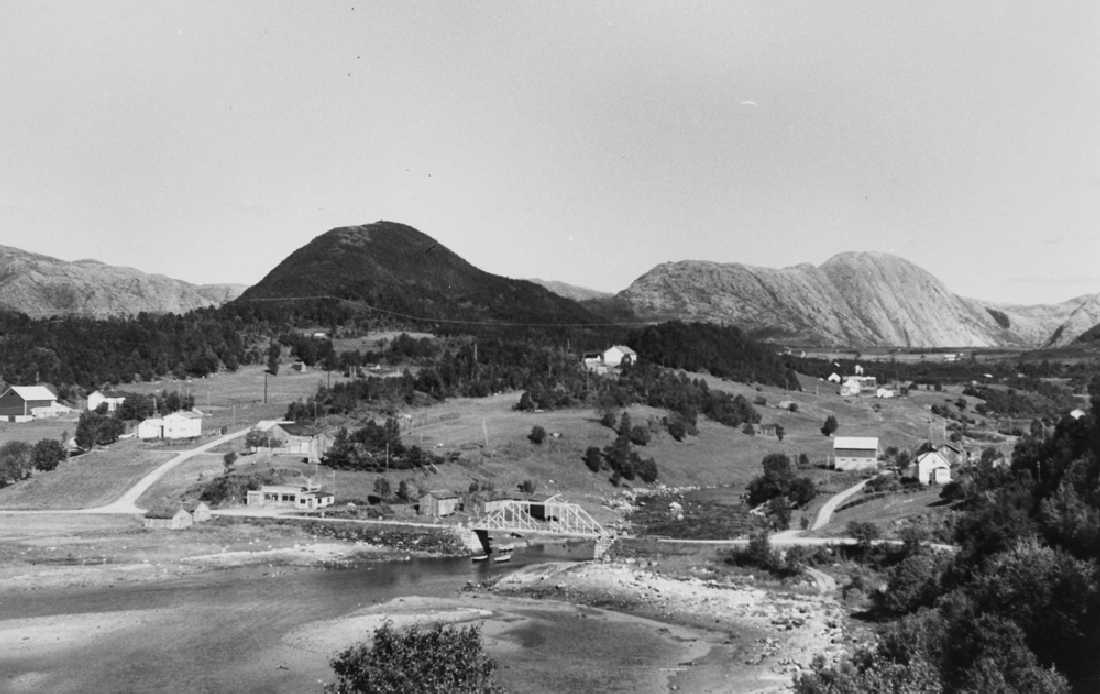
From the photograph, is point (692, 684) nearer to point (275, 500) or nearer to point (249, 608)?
point (249, 608)

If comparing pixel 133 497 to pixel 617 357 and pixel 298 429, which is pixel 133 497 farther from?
pixel 617 357

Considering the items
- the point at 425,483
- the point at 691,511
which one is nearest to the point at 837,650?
the point at 691,511

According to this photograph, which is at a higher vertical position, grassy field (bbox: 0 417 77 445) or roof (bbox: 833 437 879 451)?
grassy field (bbox: 0 417 77 445)

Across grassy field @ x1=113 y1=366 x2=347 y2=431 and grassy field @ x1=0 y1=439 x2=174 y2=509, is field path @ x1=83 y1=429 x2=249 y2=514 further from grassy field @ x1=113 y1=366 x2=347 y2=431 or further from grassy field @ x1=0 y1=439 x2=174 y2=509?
grassy field @ x1=113 y1=366 x2=347 y2=431

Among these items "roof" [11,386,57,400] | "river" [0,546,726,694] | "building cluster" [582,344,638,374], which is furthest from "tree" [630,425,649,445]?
"roof" [11,386,57,400]

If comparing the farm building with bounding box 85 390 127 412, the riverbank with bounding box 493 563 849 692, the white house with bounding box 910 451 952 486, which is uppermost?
the farm building with bounding box 85 390 127 412

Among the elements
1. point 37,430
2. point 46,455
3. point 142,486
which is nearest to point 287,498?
point 142,486

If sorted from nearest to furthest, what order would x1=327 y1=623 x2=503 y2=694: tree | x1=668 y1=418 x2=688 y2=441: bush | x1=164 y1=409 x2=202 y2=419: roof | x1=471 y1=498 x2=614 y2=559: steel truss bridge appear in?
x1=327 y1=623 x2=503 y2=694: tree
x1=471 y1=498 x2=614 y2=559: steel truss bridge
x1=164 y1=409 x2=202 y2=419: roof
x1=668 y1=418 x2=688 y2=441: bush

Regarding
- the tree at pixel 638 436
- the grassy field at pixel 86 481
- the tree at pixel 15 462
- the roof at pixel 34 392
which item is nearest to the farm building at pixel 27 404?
the roof at pixel 34 392
